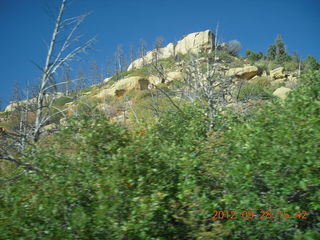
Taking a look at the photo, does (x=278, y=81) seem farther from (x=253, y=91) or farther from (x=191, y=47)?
(x=191, y=47)

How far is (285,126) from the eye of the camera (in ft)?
14.7

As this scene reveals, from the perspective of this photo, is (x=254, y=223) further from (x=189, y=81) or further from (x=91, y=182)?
(x=189, y=81)

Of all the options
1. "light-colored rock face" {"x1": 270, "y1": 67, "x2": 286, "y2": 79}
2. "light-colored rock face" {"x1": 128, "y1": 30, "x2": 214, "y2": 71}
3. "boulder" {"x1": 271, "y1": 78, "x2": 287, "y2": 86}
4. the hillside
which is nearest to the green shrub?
"boulder" {"x1": 271, "y1": 78, "x2": 287, "y2": 86}

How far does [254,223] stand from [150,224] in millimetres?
1418

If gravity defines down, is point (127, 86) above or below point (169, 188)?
above

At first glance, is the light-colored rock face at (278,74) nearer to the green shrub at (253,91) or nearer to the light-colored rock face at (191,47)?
the green shrub at (253,91)

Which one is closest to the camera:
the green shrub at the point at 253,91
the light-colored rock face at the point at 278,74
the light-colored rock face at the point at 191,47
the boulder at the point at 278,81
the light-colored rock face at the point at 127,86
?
the green shrub at the point at 253,91

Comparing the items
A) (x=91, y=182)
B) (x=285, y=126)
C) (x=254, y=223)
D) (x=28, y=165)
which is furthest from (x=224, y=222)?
(x=28, y=165)

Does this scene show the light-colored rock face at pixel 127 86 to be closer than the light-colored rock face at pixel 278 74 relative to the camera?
No

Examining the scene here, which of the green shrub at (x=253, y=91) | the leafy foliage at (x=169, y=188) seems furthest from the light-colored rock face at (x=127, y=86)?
the leafy foliage at (x=169, y=188)

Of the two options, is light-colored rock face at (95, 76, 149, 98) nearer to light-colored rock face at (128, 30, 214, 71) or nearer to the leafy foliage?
light-colored rock face at (128, 30, 214, 71)

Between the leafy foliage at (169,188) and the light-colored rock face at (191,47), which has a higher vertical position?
the light-colored rock face at (191,47)

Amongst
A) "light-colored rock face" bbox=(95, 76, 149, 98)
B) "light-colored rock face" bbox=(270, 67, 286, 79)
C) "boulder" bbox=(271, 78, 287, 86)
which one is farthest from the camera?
"light-colored rock face" bbox=(95, 76, 149, 98)

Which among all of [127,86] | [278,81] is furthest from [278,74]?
[127,86]
